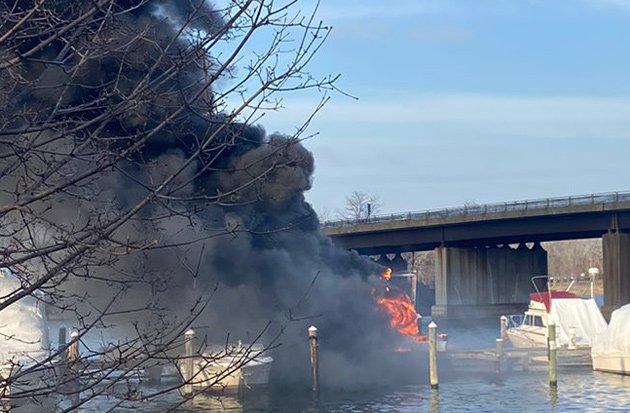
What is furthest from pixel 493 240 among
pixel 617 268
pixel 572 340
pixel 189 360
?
pixel 189 360

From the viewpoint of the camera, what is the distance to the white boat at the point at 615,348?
3256 cm

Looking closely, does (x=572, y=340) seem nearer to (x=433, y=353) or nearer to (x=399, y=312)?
(x=399, y=312)

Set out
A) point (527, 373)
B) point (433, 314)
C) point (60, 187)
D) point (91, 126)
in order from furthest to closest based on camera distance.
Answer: point (433, 314), point (527, 373), point (91, 126), point (60, 187)

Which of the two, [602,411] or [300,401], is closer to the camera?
[602,411]

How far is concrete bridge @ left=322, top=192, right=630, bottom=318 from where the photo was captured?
61519mm

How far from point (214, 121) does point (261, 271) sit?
29.2 m

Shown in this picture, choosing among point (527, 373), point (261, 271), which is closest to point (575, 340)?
point (527, 373)

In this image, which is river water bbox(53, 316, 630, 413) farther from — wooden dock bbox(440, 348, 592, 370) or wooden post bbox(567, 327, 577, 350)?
wooden post bbox(567, 327, 577, 350)

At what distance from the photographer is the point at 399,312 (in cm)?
3575

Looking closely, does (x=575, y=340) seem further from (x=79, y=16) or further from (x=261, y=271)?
(x=79, y=16)

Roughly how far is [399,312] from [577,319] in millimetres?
7487

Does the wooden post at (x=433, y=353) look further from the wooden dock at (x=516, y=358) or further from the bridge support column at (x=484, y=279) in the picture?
the bridge support column at (x=484, y=279)

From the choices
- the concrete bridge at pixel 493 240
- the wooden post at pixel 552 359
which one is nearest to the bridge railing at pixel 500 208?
A: the concrete bridge at pixel 493 240

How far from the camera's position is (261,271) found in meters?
35.1
